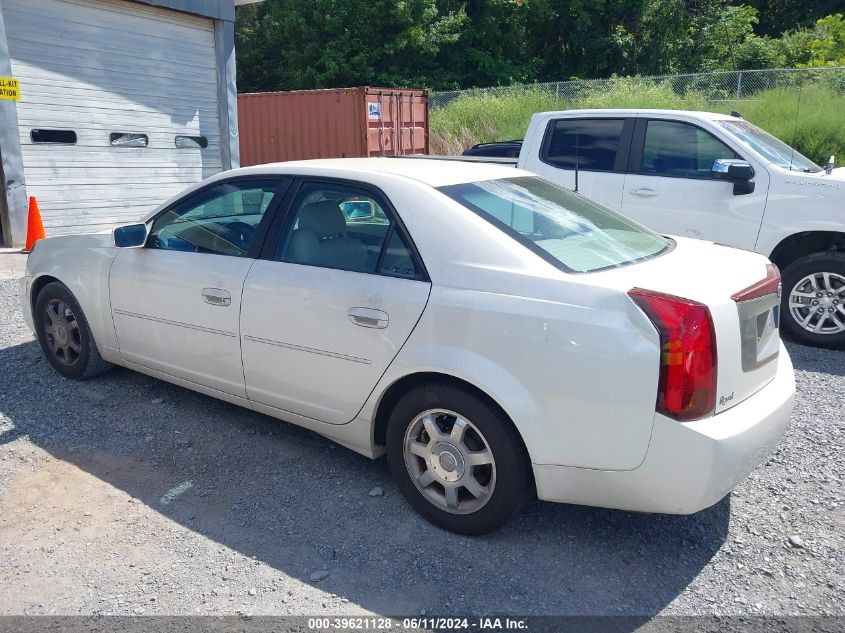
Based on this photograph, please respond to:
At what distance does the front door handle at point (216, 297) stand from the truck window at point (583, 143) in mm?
4231

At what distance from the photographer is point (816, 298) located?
6.09m

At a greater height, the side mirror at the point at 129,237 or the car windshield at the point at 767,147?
the car windshield at the point at 767,147

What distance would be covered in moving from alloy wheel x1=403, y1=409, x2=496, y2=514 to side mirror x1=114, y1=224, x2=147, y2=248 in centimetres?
216

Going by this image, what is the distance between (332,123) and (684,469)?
14200mm

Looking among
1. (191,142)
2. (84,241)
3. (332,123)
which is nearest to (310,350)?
(84,241)

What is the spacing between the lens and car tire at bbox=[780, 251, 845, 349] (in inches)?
236

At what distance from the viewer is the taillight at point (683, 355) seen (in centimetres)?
276

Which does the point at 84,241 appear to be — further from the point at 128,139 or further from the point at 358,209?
the point at 128,139

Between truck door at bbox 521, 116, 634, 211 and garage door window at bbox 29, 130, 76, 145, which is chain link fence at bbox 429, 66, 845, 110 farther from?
garage door window at bbox 29, 130, 76, 145

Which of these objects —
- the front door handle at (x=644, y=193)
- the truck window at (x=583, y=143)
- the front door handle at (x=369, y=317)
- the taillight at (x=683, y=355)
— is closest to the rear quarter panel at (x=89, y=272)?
the front door handle at (x=369, y=317)

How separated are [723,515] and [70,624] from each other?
2871 millimetres

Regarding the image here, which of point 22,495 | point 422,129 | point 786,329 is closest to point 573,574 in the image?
point 22,495

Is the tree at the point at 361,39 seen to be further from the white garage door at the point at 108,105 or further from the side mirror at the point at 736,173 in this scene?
the side mirror at the point at 736,173

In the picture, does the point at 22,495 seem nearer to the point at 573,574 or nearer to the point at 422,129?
the point at 573,574
